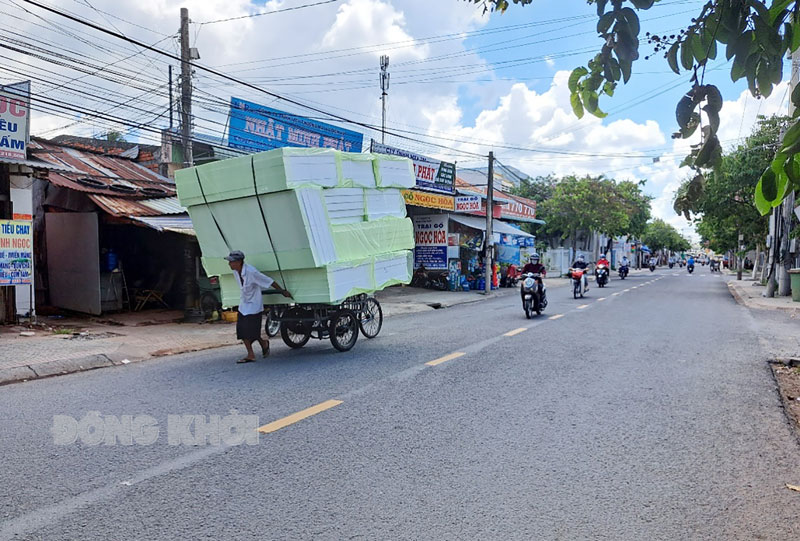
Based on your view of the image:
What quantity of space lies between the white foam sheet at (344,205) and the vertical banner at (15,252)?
679 centimetres

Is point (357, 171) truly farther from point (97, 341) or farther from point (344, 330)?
point (97, 341)

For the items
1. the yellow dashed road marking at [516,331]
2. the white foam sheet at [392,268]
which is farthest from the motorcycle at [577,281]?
the white foam sheet at [392,268]

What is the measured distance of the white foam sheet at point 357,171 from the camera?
8414 millimetres

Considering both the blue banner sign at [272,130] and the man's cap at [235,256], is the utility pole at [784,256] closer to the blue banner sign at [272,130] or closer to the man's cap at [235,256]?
the blue banner sign at [272,130]

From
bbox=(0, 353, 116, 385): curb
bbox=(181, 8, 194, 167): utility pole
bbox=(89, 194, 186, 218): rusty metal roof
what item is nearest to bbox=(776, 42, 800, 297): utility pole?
bbox=(181, 8, 194, 167): utility pole

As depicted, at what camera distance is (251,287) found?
8.16 metres

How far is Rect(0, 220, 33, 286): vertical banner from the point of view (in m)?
10.8

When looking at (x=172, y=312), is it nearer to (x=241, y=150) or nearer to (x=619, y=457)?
(x=241, y=150)

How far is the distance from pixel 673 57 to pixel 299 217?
19.2 ft

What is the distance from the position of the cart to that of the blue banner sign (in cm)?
987

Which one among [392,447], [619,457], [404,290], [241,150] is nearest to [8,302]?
[241,150]

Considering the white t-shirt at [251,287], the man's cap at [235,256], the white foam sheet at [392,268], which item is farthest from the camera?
the white foam sheet at [392,268]

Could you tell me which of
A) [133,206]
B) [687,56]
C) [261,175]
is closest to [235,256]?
[261,175]

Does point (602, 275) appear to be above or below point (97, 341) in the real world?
above
